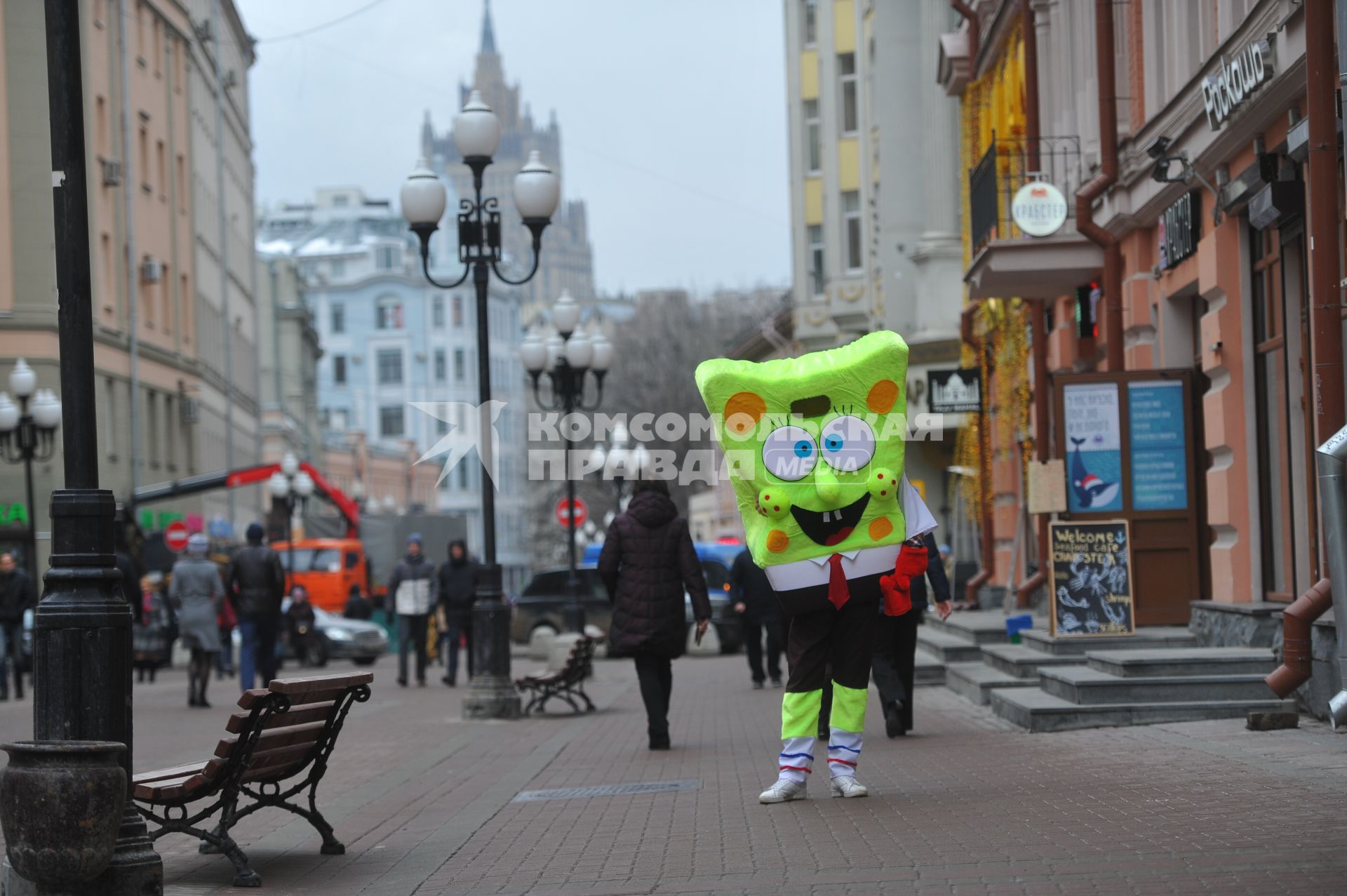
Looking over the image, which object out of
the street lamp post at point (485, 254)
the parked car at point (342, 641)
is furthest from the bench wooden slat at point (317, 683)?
the parked car at point (342, 641)

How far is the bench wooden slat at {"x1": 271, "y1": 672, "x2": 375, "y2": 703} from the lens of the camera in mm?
8016

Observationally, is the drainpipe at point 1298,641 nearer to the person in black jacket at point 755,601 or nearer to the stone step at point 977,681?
the stone step at point 977,681

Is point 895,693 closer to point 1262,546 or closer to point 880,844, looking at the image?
point 1262,546

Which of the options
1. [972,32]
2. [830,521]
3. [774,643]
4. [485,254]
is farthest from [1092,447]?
[972,32]

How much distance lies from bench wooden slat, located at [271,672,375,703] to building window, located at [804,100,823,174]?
40310 mm

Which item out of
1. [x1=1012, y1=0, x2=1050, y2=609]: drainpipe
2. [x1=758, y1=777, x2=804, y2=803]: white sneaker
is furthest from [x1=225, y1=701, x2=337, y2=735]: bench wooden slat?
[x1=1012, y1=0, x2=1050, y2=609]: drainpipe

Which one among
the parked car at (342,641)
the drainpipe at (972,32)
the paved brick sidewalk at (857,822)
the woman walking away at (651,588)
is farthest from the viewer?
the parked car at (342,641)

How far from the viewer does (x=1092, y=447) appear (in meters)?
16.1

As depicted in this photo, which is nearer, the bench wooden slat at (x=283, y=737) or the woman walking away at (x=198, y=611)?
the bench wooden slat at (x=283, y=737)

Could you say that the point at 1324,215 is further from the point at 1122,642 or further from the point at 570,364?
the point at 570,364

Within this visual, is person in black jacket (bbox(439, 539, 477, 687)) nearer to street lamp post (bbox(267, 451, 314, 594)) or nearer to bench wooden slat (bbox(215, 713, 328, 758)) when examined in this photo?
bench wooden slat (bbox(215, 713, 328, 758))

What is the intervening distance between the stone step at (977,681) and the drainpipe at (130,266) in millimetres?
28503

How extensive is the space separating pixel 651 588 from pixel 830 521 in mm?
4177

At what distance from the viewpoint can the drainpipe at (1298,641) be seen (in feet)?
37.0
